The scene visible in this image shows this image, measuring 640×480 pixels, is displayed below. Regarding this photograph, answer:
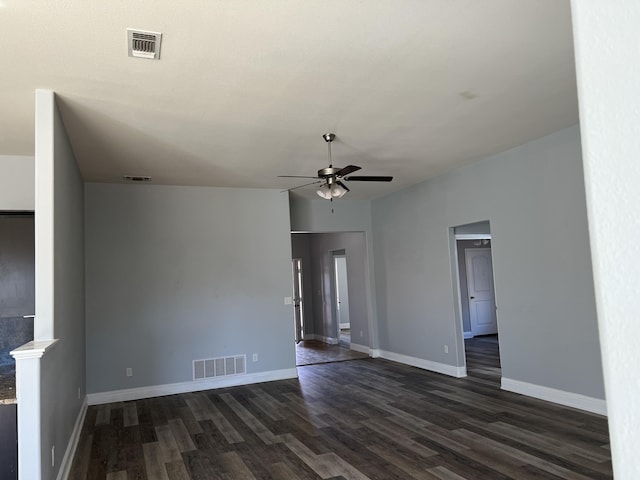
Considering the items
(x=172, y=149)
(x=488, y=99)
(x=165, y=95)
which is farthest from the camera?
(x=172, y=149)

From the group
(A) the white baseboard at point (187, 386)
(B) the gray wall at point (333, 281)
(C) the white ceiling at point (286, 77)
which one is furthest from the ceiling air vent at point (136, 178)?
(B) the gray wall at point (333, 281)

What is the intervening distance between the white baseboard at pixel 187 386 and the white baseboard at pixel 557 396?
291cm

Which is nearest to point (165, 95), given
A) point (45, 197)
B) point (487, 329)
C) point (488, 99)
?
point (45, 197)

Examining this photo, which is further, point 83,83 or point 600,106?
point 83,83

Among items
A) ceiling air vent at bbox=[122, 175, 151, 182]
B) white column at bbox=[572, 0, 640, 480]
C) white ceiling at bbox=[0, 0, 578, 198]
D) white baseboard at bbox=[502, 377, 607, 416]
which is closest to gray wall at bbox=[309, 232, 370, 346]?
white baseboard at bbox=[502, 377, 607, 416]

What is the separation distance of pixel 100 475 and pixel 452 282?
4.56 metres

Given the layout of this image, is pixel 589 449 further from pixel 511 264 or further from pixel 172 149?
pixel 172 149

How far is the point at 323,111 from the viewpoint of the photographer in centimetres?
380

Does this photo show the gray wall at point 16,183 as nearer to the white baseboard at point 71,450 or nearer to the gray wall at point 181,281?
the gray wall at point 181,281

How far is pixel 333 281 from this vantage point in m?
10.2

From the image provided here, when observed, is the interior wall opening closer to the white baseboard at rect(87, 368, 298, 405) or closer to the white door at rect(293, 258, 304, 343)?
the white door at rect(293, 258, 304, 343)

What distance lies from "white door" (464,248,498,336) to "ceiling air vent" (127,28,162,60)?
8.70 m

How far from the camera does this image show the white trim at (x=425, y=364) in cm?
623

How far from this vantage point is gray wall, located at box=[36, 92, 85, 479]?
2933mm
